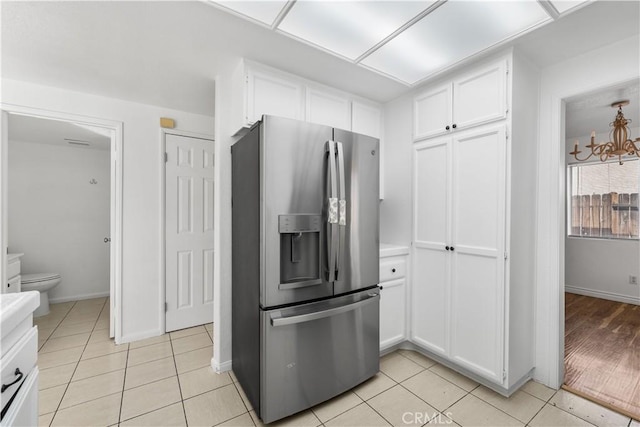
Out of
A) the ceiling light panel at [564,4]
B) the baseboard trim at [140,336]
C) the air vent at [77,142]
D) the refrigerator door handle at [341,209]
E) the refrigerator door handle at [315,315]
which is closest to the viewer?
the ceiling light panel at [564,4]

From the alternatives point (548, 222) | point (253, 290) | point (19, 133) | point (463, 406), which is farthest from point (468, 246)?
Result: point (19, 133)

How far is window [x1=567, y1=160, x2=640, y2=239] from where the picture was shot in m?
3.88

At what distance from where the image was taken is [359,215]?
2010mm

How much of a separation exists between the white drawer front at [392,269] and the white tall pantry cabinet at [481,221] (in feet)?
0.57

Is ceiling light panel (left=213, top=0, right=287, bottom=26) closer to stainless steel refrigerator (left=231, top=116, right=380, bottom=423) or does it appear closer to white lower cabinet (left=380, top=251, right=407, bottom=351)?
stainless steel refrigerator (left=231, top=116, right=380, bottom=423)

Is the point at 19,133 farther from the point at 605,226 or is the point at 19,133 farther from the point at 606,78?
the point at 605,226

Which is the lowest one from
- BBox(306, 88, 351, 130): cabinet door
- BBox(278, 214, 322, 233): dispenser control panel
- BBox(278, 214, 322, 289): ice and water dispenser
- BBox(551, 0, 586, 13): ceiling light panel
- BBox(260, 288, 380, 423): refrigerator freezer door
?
BBox(260, 288, 380, 423): refrigerator freezer door

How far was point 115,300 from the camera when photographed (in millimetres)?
2766

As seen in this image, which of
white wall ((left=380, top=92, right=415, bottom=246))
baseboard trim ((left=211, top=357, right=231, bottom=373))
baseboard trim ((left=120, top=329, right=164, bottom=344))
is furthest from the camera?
baseboard trim ((left=120, top=329, right=164, bottom=344))

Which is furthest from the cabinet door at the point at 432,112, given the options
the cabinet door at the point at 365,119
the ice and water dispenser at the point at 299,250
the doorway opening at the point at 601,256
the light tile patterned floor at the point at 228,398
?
the light tile patterned floor at the point at 228,398

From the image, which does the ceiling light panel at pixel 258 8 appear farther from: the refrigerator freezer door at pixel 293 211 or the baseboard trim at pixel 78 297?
the baseboard trim at pixel 78 297

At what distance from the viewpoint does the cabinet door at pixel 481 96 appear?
1.93 m

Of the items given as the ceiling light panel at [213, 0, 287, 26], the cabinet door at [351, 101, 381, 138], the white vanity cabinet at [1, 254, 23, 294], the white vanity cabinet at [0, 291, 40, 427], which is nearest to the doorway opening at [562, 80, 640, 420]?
the cabinet door at [351, 101, 381, 138]

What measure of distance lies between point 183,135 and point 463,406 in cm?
352
